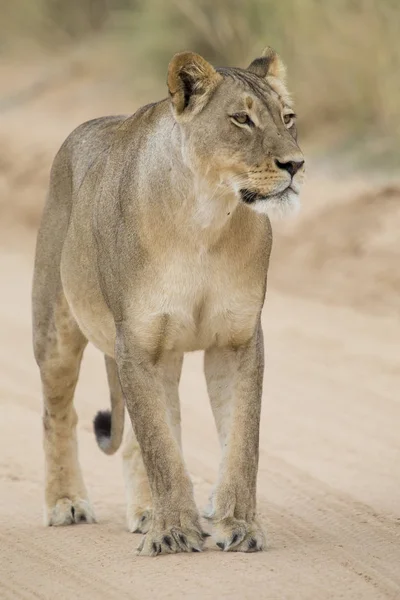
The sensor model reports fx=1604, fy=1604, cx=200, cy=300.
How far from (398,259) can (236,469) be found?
526 cm

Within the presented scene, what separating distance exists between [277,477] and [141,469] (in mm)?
935

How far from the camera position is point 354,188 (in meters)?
11.6

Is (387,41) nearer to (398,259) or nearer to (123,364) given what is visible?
(398,259)

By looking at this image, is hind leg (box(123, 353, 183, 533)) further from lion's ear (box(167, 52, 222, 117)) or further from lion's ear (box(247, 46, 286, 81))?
lion's ear (box(247, 46, 286, 81))

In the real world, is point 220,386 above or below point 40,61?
below

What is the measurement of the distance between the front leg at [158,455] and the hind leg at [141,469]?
0.87ft

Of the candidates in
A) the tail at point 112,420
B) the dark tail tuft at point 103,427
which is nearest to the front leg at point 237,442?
the tail at point 112,420

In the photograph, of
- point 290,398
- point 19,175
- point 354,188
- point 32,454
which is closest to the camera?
point 32,454

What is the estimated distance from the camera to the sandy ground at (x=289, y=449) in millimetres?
5105

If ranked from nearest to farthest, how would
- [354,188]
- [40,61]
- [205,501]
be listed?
[205,501]
[354,188]
[40,61]

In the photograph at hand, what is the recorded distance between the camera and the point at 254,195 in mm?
5266

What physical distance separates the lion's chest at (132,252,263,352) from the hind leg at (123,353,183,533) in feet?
1.09

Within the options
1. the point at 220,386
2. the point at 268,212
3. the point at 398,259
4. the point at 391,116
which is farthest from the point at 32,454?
the point at 391,116

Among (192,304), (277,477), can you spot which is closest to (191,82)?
(192,304)
